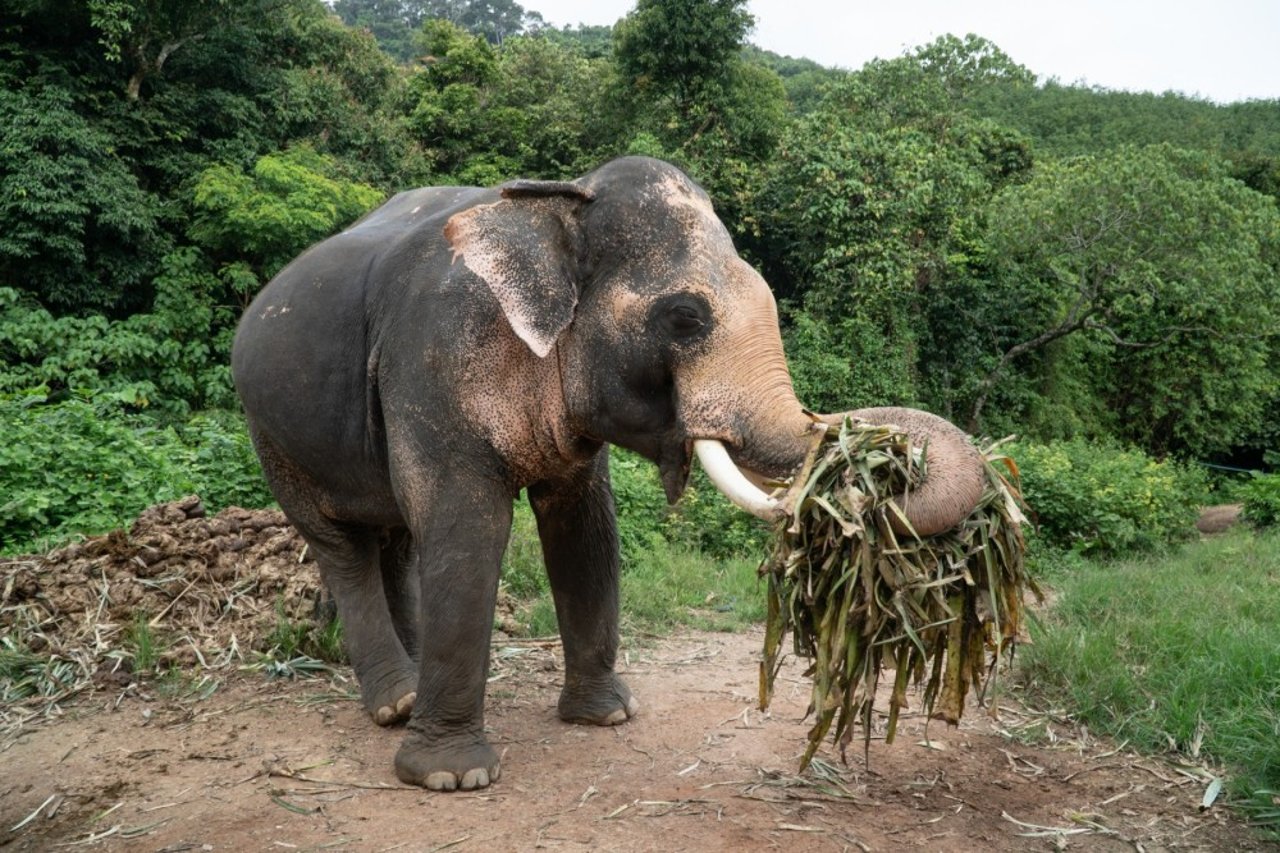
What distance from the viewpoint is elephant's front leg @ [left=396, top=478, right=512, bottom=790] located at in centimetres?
422

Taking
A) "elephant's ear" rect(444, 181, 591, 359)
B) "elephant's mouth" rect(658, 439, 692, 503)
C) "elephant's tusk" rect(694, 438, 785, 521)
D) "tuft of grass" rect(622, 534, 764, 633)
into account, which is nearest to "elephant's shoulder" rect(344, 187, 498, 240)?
"elephant's ear" rect(444, 181, 591, 359)

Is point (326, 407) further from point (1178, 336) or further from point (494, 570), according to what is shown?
point (1178, 336)

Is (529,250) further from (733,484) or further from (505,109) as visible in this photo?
(505,109)

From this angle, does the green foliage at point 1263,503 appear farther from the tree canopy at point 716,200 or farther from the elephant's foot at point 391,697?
the elephant's foot at point 391,697

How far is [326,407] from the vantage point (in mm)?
4762

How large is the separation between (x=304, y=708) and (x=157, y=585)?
1.41 m

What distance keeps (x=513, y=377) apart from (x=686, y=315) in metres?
0.70

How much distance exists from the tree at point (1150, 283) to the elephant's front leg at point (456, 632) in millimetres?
16698

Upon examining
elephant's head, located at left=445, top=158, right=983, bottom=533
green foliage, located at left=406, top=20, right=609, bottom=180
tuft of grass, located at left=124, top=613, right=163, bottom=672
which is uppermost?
green foliage, located at left=406, top=20, right=609, bottom=180

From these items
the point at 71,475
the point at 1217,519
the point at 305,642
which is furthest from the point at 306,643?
the point at 1217,519

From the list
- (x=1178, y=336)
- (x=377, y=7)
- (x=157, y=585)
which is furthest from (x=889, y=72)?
(x=377, y=7)

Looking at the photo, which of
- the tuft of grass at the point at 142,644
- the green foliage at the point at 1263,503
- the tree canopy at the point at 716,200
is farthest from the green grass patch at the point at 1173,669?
the tree canopy at the point at 716,200

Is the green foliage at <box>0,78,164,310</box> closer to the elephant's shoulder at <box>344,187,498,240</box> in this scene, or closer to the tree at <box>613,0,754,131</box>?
the tree at <box>613,0,754,131</box>

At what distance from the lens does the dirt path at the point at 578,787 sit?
385cm
